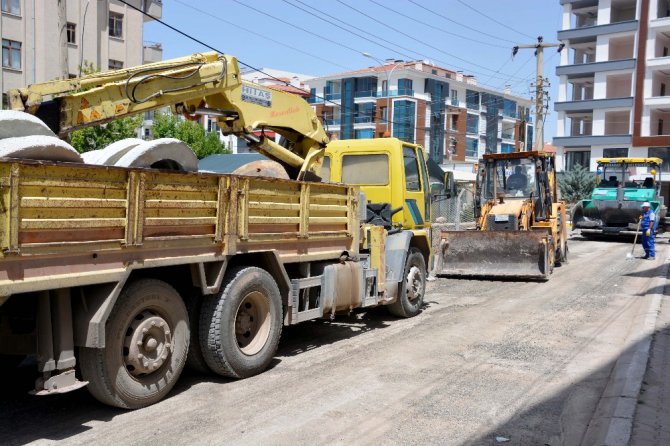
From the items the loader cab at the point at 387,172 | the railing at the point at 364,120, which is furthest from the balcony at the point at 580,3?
the loader cab at the point at 387,172

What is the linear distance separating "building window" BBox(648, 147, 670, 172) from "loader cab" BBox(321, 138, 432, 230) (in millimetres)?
42176

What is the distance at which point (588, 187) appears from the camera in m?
39.0

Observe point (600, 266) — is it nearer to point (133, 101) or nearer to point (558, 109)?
point (133, 101)

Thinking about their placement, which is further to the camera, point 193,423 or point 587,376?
point 587,376

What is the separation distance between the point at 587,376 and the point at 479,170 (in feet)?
34.1

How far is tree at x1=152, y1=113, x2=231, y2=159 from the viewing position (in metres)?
31.7

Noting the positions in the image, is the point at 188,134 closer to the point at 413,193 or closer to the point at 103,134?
the point at 103,134

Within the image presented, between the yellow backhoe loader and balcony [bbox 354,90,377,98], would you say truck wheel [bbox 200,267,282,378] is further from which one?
balcony [bbox 354,90,377,98]

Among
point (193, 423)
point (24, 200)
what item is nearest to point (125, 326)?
point (193, 423)

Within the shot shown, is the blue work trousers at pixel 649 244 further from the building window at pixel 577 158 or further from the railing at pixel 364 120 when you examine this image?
the railing at pixel 364 120

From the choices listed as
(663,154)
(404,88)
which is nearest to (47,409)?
(663,154)

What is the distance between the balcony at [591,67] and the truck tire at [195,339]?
49.8 meters

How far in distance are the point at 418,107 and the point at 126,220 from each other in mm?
69834

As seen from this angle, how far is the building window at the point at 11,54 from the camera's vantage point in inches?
1203
